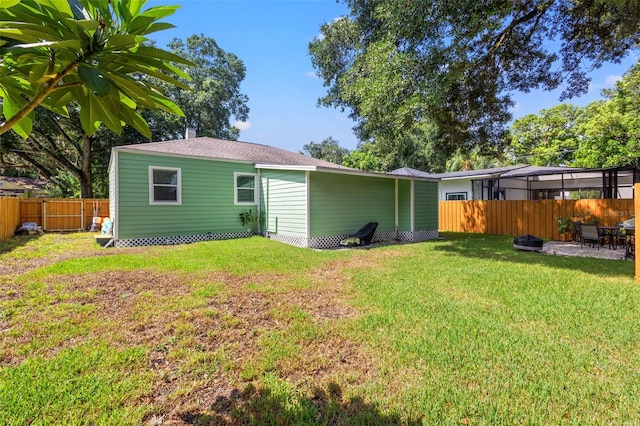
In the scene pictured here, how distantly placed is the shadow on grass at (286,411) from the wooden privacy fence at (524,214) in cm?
1336

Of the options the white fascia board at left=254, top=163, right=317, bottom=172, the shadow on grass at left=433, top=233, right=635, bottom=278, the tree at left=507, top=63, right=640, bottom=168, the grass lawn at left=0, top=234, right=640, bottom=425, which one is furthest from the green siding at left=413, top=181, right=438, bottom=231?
the grass lawn at left=0, top=234, right=640, bottom=425

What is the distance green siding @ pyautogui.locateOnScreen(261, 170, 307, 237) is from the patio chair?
928cm

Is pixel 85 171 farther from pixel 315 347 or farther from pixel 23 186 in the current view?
pixel 315 347

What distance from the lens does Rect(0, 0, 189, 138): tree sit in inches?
36.6

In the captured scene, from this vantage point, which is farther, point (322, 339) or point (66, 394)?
point (322, 339)

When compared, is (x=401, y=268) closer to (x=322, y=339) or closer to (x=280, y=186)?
(x=322, y=339)

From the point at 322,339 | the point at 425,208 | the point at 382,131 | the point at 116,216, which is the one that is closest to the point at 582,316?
the point at 322,339

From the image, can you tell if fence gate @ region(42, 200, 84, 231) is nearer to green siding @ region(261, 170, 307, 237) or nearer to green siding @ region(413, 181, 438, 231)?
green siding @ region(261, 170, 307, 237)

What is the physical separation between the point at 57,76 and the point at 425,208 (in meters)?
13.0

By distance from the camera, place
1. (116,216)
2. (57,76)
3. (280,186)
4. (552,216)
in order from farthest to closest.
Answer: (552,216) < (280,186) < (116,216) < (57,76)

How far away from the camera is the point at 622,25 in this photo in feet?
24.8

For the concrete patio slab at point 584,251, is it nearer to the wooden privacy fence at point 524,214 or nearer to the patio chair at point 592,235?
the patio chair at point 592,235

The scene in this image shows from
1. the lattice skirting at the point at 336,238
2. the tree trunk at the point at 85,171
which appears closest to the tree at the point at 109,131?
the tree trunk at the point at 85,171

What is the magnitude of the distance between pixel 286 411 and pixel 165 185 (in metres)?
9.50
